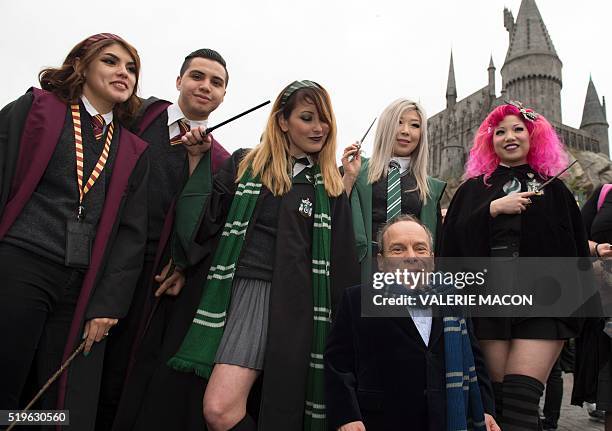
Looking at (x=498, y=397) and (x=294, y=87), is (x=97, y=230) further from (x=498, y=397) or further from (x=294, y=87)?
(x=498, y=397)

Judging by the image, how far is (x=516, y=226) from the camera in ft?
11.6

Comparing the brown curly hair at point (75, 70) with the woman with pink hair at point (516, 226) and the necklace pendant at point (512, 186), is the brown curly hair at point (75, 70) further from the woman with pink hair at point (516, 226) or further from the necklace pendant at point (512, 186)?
the necklace pendant at point (512, 186)

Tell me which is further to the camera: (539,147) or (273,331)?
(539,147)

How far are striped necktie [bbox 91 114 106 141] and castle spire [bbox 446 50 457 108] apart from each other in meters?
78.9

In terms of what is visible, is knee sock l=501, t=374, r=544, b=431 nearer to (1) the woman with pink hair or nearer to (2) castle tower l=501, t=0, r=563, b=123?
(1) the woman with pink hair

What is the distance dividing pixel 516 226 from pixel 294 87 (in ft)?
5.99

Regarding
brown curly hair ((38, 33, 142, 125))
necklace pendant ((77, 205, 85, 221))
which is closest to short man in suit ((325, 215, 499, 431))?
necklace pendant ((77, 205, 85, 221))

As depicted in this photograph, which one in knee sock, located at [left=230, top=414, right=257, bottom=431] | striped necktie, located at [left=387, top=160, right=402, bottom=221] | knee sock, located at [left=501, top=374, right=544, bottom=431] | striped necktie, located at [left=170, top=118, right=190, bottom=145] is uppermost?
striped necktie, located at [left=170, top=118, right=190, bottom=145]

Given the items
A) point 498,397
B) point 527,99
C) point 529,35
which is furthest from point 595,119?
point 498,397

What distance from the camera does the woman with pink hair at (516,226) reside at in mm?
3189

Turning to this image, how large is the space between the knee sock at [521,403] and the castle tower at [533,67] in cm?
6503

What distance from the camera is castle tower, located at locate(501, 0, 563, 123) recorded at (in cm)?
6319

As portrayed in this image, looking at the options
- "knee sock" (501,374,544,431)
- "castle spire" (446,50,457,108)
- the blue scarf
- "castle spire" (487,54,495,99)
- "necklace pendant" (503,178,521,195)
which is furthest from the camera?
"castle spire" (446,50,457,108)

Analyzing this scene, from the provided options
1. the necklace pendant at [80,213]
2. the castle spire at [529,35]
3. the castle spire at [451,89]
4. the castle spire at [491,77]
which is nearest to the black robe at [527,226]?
the necklace pendant at [80,213]
